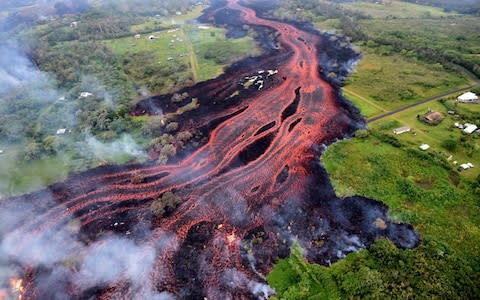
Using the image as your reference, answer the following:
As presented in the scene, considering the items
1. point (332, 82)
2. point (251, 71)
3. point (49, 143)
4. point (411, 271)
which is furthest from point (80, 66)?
point (411, 271)

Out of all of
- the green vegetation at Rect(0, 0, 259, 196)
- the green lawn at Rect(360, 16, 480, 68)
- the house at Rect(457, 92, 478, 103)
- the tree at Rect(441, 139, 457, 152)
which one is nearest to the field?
the green vegetation at Rect(0, 0, 259, 196)

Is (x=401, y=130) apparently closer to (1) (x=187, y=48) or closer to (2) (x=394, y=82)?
(2) (x=394, y=82)

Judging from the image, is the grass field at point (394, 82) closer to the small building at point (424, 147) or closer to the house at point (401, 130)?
the house at point (401, 130)

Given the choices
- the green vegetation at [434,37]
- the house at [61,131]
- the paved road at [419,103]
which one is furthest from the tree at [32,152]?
the green vegetation at [434,37]

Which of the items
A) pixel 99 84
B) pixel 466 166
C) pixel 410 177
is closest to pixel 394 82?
pixel 466 166

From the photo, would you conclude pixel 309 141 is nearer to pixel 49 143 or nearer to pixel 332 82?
pixel 332 82

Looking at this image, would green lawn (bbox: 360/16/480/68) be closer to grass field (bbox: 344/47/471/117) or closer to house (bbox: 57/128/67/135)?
grass field (bbox: 344/47/471/117)
